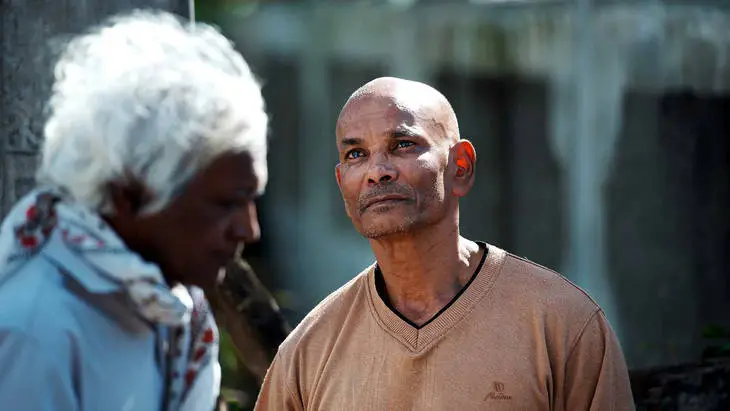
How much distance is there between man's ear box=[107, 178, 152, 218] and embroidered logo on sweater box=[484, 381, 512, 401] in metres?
1.48

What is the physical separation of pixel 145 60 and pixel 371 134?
4.75 feet

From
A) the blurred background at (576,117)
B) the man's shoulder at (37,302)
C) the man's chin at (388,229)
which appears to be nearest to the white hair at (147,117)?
the man's shoulder at (37,302)

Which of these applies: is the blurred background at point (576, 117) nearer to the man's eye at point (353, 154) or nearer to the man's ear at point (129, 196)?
the man's eye at point (353, 154)

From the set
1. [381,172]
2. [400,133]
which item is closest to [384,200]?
[381,172]

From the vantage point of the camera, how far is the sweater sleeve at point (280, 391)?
3871 millimetres

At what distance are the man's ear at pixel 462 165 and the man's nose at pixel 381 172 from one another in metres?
0.25

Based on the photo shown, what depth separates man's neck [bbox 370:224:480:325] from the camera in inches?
148

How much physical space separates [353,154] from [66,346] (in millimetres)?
1658

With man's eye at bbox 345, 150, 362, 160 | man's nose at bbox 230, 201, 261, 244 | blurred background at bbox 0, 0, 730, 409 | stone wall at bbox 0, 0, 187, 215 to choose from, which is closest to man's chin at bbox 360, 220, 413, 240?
man's eye at bbox 345, 150, 362, 160

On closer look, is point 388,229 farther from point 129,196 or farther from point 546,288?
point 129,196

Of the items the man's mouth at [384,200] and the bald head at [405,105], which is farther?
the bald head at [405,105]

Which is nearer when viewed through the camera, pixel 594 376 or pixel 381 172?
pixel 594 376

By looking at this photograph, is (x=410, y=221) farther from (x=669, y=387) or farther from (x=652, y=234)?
(x=652, y=234)

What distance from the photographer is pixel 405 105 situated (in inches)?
150
